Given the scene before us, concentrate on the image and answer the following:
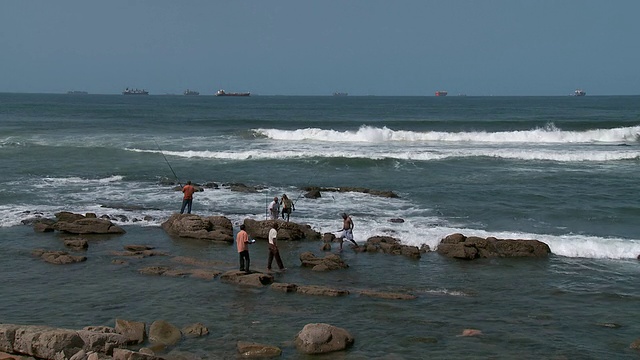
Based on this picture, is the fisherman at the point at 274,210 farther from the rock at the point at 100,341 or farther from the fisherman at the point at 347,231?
the rock at the point at 100,341

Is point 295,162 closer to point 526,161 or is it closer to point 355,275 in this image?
point 526,161

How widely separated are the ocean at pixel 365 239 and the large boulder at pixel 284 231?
1.46ft

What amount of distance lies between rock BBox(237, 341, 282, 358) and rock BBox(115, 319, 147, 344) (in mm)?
1816

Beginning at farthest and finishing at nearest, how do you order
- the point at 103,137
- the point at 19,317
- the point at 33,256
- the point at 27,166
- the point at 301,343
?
the point at 103,137, the point at 27,166, the point at 33,256, the point at 19,317, the point at 301,343

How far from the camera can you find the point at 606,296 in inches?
582

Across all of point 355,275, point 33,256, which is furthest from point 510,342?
point 33,256

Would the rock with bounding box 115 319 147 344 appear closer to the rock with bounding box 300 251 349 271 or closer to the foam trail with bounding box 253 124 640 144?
the rock with bounding box 300 251 349 271

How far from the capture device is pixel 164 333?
12.1m

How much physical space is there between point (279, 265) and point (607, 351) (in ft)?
26.7

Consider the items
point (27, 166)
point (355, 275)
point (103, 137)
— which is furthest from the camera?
point (103, 137)

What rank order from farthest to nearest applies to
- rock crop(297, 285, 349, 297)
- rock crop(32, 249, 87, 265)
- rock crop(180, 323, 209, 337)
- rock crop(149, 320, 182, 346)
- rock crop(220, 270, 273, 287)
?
rock crop(32, 249, 87, 265) < rock crop(220, 270, 273, 287) < rock crop(297, 285, 349, 297) < rock crop(180, 323, 209, 337) < rock crop(149, 320, 182, 346)

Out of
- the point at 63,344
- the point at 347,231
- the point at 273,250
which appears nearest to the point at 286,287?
the point at 273,250

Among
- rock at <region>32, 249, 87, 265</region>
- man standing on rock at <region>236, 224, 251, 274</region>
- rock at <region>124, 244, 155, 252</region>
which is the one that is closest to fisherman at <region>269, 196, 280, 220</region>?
rock at <region>124, 244, 155, 252</region>

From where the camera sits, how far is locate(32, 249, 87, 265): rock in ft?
57.2
